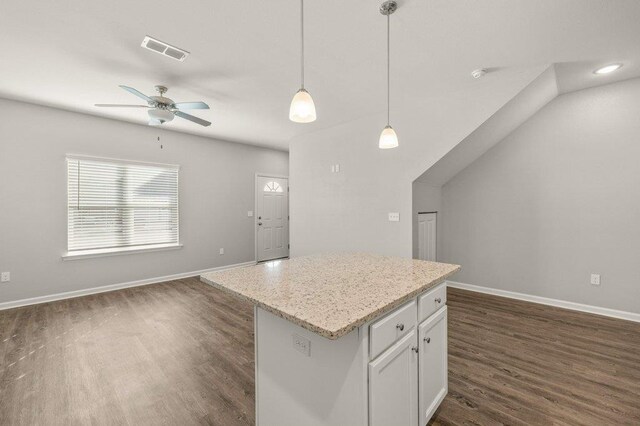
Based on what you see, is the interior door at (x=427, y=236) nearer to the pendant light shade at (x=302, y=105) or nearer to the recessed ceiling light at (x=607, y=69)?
the recessed ceiling light at (x=607, y=69)

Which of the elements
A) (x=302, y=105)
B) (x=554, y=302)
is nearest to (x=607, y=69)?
(x=554, y=302)

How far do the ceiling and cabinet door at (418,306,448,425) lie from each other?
2.08 meters

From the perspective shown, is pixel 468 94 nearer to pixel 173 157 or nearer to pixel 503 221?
pixel 503 221

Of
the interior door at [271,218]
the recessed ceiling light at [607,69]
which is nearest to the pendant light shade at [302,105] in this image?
the recessed ceiling light at [607,69]

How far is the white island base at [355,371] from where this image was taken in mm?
1131

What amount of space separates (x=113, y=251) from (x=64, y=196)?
101 centimetres

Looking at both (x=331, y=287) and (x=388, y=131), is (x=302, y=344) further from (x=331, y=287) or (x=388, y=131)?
(x=388, y=131)

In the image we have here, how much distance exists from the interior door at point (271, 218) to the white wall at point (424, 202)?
364 centimetres

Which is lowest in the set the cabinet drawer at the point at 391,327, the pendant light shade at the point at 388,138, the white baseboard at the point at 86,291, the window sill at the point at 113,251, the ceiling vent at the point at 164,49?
the white baseboard at the point at 86,291

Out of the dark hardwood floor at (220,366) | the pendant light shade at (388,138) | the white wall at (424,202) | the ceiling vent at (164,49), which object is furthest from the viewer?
the white wall at (424,202)

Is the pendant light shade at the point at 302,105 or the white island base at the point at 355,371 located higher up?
the pendant light shade at the point at 302,105

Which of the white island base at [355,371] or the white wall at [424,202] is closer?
the white island base at [355,371]

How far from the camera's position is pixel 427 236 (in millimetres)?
4203

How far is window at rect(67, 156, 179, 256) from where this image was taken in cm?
407
